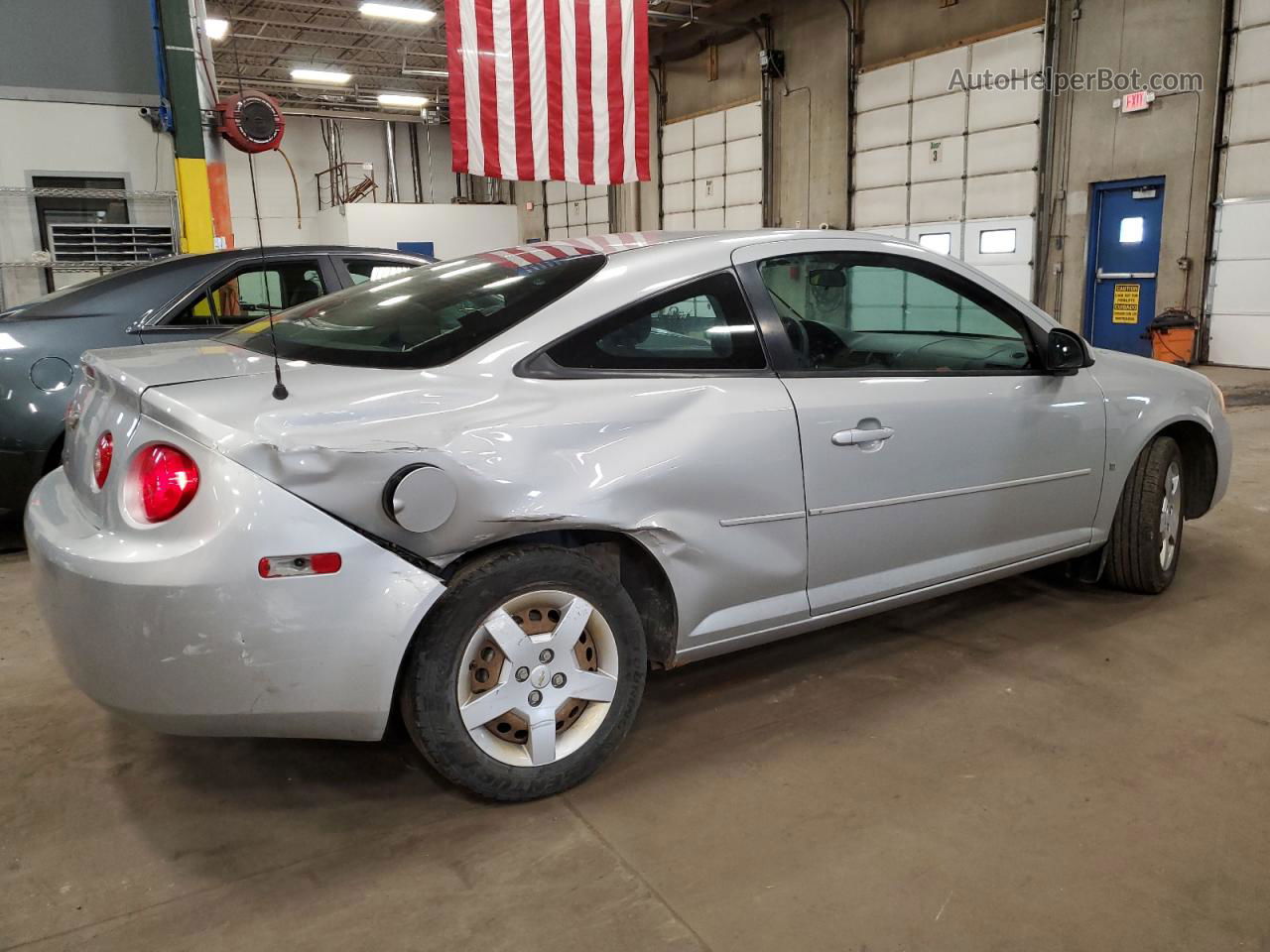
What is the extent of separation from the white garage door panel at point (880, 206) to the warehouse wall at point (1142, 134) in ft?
8.12

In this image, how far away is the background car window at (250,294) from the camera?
4.52m

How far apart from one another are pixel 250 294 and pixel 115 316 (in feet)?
2.71

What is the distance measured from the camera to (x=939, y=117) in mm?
14320

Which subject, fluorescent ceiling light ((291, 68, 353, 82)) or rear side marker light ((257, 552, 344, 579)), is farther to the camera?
fluorescent ceiling light ((291, 68, 353, 82))

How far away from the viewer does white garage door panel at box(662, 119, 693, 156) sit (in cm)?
1884

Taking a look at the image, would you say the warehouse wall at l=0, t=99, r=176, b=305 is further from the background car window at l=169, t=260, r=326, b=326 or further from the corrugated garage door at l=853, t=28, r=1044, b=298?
the corrugated garage door at l=853, t=28, r=1044, b=298

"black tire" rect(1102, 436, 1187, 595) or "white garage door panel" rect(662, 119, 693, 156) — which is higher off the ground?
"white garage door panel" rect(662, 119, 693, 156)

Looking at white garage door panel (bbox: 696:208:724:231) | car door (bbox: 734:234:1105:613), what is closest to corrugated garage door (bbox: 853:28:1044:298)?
white garage door panel (bbox: 696:208:724:231)

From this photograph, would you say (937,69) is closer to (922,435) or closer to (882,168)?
(882,168)

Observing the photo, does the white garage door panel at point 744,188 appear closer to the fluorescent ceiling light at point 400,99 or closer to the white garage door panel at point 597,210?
the white garage door panel at point 597,210

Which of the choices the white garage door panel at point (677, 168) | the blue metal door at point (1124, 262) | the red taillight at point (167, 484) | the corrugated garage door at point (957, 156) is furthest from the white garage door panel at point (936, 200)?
the red taillight at point (167, 484)

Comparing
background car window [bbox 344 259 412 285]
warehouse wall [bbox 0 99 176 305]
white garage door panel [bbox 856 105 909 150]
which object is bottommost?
background car window [bbox 344 259 412 285]

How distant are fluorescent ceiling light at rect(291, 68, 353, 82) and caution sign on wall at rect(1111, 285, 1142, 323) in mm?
16469

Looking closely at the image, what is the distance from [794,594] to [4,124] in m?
7.83
